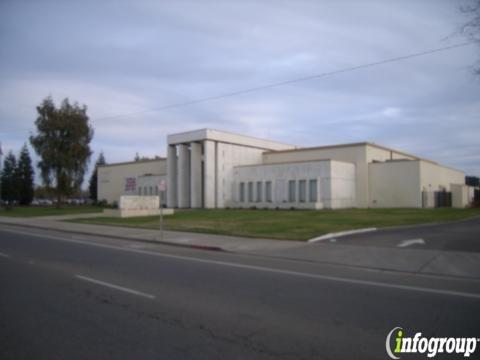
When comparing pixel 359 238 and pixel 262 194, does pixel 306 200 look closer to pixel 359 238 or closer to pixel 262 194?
pixel 262 194

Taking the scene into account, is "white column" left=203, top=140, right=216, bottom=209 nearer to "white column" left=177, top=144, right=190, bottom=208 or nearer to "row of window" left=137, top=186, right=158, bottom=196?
"white column" left=177, top=144, right=190, bottom=208

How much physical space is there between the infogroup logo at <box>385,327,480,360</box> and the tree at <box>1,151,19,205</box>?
92527 millimetres

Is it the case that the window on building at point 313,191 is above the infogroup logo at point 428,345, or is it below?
above

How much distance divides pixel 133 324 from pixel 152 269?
16.2 feet

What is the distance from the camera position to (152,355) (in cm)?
498

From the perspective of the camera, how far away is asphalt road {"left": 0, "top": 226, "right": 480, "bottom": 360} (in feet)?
17.3

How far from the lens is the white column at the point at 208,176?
4985 centimetres

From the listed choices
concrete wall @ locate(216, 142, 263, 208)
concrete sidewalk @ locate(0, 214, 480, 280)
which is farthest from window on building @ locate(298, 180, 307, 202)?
concrete sidewalk @ locate(0, 214, 480, 280)

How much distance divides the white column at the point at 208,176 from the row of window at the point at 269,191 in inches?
151

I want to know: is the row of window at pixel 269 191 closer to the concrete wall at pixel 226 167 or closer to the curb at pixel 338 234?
the concrete wall at pixel 226 167

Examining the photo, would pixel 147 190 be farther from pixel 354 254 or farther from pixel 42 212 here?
pixel 354 254

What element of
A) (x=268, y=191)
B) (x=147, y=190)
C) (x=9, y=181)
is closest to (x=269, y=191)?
(x=268, y=191)

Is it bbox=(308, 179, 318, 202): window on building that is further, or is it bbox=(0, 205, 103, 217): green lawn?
bbox=(308, 179, 318, 202): window on building

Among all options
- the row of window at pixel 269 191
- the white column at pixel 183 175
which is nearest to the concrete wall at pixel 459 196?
the row of window at pixel 269 191
